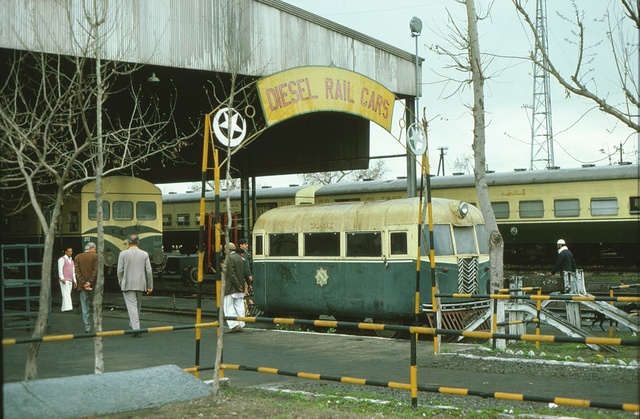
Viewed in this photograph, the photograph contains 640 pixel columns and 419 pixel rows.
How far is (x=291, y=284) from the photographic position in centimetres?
1839

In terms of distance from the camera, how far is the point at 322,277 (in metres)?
17.8

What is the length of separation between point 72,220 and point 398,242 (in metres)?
16.5

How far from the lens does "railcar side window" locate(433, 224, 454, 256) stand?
16.7 m

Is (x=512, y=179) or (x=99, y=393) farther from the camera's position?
(x=512, y=179)

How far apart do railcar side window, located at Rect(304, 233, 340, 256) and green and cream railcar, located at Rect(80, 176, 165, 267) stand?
12193 millimetres

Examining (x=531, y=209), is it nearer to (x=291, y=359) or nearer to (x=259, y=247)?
(x=259, y=247)

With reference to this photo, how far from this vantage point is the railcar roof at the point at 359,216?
16844 millimetres

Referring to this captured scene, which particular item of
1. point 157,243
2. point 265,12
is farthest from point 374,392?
point 157,243

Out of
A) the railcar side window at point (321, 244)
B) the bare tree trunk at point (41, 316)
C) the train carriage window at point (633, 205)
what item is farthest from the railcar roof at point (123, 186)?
the bare tree trunk at point (41, 316)

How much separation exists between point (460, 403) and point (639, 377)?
9.57 feet

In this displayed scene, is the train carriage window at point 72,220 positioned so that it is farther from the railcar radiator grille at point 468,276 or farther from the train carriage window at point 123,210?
the railcar radiator grille at point 468,276

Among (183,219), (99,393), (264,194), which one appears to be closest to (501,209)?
(264,194)

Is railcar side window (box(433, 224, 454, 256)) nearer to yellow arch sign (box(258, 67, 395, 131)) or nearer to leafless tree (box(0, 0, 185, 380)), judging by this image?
yellow arch sign (box(258, 67, 395, 131))

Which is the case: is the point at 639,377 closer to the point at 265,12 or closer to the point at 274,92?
the point at 274,92
